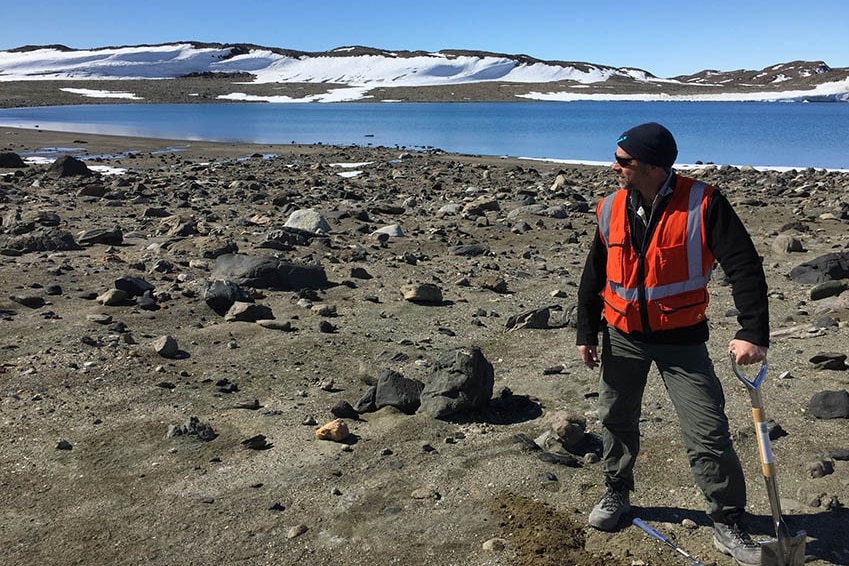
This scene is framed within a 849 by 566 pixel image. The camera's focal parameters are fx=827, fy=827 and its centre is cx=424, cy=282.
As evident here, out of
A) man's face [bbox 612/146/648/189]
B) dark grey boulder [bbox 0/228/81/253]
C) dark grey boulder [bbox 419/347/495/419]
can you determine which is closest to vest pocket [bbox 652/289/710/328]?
man's face [bbox 612/146/648/189]

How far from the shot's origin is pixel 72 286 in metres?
7.99

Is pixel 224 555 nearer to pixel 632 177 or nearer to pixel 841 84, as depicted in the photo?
pixel 632 177

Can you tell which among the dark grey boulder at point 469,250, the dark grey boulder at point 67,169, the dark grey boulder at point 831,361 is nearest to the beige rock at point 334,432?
the dark grey boulder at point 831,361

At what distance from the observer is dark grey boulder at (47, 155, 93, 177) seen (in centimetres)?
1717

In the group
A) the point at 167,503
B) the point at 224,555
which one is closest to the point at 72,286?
the point at 167,503

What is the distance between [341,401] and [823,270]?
5486mm

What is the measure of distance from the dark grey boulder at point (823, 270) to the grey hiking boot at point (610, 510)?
17.6ft

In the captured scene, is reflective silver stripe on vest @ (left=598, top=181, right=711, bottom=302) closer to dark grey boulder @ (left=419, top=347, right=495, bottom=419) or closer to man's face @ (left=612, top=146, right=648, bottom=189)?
man's face @ (left=612, top=146, right=648, bottom=189)

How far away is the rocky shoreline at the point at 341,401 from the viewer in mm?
3805

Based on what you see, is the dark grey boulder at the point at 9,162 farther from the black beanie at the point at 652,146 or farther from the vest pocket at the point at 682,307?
the vest pocket at the point at 682,307

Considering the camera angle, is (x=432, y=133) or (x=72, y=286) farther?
(x=432, y=133)

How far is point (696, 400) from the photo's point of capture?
3.41 metres

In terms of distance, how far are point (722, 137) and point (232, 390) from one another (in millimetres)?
34142

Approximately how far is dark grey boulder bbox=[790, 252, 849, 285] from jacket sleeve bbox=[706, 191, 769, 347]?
5.55m
